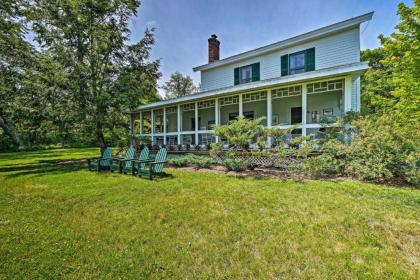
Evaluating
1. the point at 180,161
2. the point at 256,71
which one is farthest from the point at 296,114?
the point at 180,161

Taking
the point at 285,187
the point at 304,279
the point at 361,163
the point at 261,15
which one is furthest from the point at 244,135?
the point at 261,15

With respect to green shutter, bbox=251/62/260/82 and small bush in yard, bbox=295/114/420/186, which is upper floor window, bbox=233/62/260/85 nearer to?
green shutter, bbox=251/62/260/82

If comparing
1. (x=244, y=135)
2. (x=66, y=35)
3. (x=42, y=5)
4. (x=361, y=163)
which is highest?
(x=42, y=5)

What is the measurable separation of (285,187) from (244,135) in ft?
9.46

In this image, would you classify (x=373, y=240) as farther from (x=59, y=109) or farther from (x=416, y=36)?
(x=59, y=109)

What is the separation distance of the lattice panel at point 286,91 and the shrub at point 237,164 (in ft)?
13.2

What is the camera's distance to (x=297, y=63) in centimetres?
1252

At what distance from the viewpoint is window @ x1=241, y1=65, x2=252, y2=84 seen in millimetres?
14266

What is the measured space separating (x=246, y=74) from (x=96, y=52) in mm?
9195

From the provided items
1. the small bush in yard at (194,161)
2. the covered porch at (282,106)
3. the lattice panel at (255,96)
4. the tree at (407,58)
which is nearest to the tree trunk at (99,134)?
the covered porch at (282,106)

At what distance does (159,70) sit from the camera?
14.4 m

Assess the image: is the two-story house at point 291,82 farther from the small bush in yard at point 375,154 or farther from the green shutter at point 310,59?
the small bush in yard at point 375,154

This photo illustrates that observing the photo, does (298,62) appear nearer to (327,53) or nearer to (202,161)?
(327,53)

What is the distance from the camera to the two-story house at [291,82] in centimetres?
917
